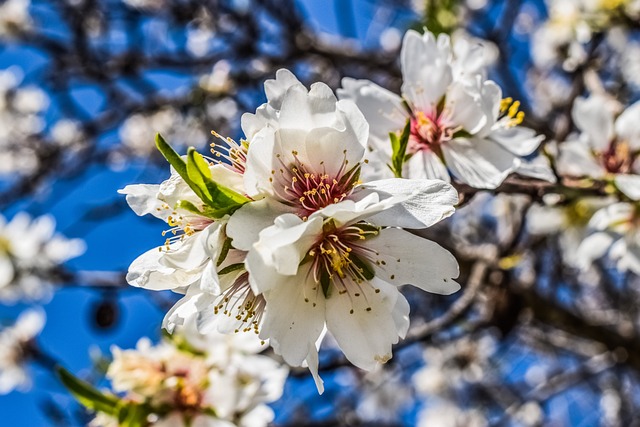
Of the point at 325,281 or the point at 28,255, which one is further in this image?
the point at 28,255

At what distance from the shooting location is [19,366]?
3709mm

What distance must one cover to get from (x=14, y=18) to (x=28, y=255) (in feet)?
7.59

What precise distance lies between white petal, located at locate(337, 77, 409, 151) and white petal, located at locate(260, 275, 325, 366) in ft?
1.25

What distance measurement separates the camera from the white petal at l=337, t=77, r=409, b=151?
1.12m

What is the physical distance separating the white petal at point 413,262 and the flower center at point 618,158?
70 cm

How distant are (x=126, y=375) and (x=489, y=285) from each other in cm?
128

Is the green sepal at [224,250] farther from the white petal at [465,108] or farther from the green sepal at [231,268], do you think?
the white petal at [465,108]

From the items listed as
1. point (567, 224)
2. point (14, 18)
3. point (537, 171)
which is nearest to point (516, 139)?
point (537, 171)

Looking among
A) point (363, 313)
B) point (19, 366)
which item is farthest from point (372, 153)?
Result: point (19, 366)

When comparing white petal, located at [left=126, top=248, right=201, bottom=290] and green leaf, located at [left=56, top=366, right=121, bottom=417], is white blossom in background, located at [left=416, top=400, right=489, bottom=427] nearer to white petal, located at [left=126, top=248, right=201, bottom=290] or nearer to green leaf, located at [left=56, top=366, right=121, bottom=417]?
green leaf, located at [left=56, top=366, right=121, bottom=417]

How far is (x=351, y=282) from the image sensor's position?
89cm

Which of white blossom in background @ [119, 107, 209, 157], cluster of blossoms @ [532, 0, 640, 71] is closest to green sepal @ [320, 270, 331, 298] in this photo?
cluster of blossoms @ [532, 0, 640, 71]

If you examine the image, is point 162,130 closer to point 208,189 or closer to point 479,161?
point 479,161

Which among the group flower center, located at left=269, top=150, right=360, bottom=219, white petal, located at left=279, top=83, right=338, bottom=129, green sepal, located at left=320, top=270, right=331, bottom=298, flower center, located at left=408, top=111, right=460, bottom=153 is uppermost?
white petal, located at left=279, top=83, right=338, bottom=129
